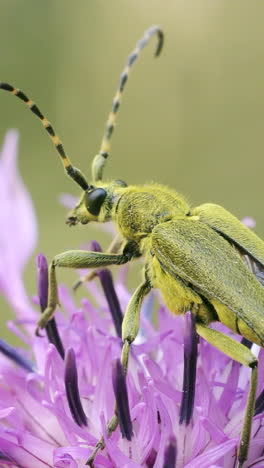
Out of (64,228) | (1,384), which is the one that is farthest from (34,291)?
(1,384)

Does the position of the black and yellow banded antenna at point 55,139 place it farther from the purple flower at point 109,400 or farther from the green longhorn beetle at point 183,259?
the purple flower at point 109,400

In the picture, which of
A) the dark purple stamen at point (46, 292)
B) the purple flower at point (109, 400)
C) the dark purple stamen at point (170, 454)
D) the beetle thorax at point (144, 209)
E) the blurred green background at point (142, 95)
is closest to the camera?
the dark purple stamen at point (170, 454)

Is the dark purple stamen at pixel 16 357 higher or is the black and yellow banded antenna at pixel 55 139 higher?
the black and yellow banded antenna at pixel 55 139

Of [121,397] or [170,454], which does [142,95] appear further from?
[170,454]

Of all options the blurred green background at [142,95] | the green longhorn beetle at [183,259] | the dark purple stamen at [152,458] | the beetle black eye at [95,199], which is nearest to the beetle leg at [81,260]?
the green longhorn beetle at [183,259]

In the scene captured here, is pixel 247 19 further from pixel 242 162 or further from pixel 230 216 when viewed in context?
pixel 230 216

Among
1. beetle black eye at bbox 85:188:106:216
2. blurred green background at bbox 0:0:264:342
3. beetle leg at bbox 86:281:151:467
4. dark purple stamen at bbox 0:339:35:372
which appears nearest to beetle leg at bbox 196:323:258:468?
beetle leg at bbox 86:281:151:467

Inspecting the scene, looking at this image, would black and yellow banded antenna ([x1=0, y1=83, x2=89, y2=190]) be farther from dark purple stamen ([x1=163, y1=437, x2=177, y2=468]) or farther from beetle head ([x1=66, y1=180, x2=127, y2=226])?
dark purple stamen ([x1=163, y1=437, x2=177, y2=468])
